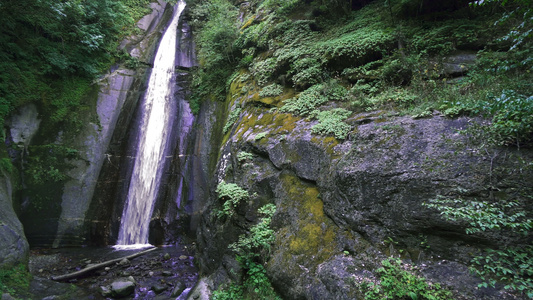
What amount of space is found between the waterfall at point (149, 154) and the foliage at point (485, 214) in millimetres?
9549

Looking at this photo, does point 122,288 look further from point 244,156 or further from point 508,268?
point 508,268

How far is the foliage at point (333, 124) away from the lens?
208 inches

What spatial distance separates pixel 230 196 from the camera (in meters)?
6.19

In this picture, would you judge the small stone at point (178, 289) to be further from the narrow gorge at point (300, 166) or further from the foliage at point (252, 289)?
the foliage at point (252, 289)

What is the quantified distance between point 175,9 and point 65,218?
16.8m

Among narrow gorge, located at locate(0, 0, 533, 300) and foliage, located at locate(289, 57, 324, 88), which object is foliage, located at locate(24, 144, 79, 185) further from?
foliage, located at locate(289, 57, 324, 88)

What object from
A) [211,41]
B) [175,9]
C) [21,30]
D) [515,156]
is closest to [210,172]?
[211,41]

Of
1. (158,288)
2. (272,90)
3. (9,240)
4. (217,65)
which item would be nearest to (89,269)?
(9,240)

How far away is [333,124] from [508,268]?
3.55 m

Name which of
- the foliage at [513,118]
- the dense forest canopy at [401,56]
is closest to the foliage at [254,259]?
the dense forest canopy at [401,56]

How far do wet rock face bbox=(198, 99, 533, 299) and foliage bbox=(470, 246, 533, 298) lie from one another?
11 cm

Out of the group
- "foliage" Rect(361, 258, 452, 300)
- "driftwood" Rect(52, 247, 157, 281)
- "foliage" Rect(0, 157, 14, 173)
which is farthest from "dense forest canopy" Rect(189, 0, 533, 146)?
"foliage" Rect(0, 157, 14, 173)

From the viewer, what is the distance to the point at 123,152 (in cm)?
1078

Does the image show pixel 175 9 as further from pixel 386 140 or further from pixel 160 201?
pixel 386 140
